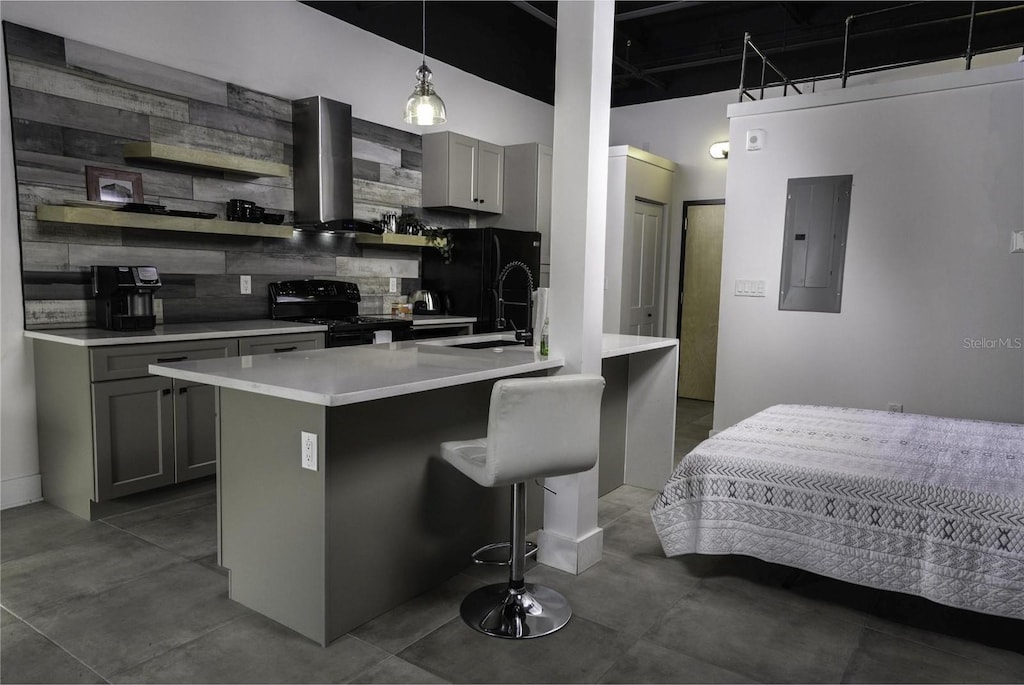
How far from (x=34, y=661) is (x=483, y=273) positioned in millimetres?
4062

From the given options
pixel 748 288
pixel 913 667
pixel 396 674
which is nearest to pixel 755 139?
pixel 748 288

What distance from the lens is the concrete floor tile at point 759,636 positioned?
7.08ft

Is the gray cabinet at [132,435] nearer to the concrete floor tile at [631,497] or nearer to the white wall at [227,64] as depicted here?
the white wall at [227,64]

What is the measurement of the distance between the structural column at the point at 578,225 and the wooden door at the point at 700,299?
443cm

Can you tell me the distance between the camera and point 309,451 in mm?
2193

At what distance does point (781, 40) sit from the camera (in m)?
5.89

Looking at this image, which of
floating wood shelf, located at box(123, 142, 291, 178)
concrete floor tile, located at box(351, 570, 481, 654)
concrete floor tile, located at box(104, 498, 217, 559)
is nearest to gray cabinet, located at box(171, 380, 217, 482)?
concrete floor tile, located at box(104, 498, 217, 559)

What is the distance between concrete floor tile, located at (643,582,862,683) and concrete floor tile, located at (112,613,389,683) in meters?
1.04

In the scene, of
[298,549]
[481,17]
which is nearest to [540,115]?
[481,17]

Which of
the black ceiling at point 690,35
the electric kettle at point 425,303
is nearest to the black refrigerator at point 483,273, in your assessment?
the electric kettle at point 425,303

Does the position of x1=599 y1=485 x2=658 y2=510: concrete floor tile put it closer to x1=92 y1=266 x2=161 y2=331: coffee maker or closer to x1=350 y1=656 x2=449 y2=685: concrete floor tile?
x1=350 y1=656 x2=449 y2=685: concrete floor tile

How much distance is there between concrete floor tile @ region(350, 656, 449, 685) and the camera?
2.04 m

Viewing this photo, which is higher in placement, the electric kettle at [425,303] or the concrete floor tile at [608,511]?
the electric kettle at [425,303]

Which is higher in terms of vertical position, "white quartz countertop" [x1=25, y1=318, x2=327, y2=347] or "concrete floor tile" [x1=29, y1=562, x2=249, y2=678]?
"white quartz countertop" [x1=25, y1=318, x2=327, y2=347]
